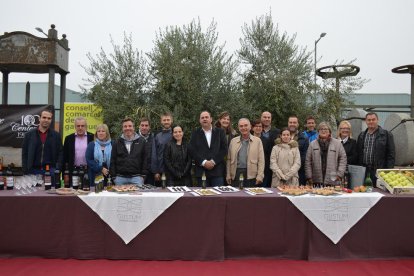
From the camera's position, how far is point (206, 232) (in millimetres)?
3479

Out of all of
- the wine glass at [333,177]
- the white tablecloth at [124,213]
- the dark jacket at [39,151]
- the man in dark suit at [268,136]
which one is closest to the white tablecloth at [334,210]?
the wine glass at [333,177]

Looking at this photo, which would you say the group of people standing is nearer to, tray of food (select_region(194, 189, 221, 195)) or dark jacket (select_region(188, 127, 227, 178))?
dark jacket (select_region(188, 127, 227, 178))

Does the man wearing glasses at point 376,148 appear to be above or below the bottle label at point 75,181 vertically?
above

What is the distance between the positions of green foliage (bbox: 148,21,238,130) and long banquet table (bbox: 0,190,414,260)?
372 centimetres

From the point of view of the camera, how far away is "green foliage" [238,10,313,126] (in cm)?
836

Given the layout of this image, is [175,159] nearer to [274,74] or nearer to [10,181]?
[10,181]

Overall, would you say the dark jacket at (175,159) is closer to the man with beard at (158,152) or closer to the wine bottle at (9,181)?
the man with beard at (158,152)

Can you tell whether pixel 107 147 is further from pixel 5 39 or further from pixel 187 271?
pixel 5 39

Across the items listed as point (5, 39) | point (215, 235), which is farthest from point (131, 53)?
point (215, 235)

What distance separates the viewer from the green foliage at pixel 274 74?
27.4 ft

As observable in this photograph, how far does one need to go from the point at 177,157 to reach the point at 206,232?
1500mm

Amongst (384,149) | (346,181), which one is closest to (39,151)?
(346,181)

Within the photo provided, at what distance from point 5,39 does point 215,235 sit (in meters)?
5.91

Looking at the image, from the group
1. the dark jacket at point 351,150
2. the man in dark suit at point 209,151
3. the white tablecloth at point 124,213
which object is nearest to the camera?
the white tablecloth at point 124,213
